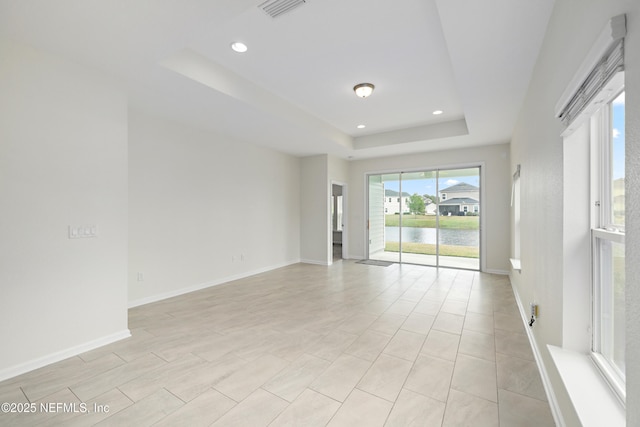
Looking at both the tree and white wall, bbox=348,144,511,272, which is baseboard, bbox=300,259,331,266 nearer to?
the tree

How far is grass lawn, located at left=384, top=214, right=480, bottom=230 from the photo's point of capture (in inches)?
233

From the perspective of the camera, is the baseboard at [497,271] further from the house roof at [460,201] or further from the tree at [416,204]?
the tree at [416,204]

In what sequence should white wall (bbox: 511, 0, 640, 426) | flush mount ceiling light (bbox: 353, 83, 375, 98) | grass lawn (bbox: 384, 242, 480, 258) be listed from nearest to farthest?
white wall (bbox: 511, 0, 640, 426) → flush mount ceiling light (bbox: 353, 83, 375, 98) → grass lawn (bbox: 384, 242, 480, 258)

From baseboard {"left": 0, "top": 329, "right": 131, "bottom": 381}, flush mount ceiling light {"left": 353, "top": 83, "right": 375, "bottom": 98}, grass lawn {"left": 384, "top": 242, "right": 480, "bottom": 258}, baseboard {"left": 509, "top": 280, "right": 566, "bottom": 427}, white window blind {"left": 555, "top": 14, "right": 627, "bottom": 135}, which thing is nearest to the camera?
white window blind {"left": 555, "top": 14, "right": 627, "bottom": 135}

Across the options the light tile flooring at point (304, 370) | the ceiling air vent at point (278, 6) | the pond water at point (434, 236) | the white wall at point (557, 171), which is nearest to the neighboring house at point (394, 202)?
the pond water at point (434, 236)

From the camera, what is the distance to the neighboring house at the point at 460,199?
19.2 feet

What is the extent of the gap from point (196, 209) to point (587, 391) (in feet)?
15.7

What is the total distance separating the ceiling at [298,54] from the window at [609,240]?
3.81 feet

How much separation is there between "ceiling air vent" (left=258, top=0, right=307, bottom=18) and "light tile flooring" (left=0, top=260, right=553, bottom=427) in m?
3.00

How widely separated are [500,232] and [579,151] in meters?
4.55

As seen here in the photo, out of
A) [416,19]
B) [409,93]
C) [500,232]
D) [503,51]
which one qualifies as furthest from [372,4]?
[500,232]

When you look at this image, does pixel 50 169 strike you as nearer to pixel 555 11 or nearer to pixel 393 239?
pixel 555 11

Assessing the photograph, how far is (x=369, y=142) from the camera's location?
5.89m

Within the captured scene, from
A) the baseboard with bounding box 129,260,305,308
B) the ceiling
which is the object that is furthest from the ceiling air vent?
the baseboard with bounding box 129,260,305,308
